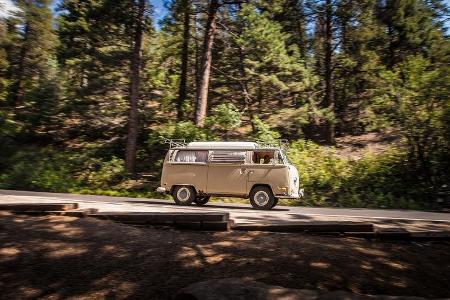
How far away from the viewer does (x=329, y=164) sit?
2064cm

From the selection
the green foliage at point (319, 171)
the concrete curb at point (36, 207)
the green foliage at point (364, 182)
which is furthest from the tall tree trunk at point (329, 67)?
the concrete curb at point (36, 207)

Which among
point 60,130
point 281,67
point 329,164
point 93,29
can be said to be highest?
point 93,29

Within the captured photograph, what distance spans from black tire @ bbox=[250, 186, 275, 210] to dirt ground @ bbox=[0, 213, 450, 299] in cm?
660

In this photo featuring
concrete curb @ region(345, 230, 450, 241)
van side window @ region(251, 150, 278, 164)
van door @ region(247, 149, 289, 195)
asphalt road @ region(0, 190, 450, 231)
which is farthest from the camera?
van side window @ region(251, 150, 278, 164)

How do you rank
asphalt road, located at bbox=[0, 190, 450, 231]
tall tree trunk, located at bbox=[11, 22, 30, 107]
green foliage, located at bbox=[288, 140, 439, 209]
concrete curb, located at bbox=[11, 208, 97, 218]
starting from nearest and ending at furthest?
concrete curb, located at bbox=[11, 208, 97, 218]
asphalt road, located at bbox=[0, 190, 450, 231]
green foliage, located at bbox=[288, 140, 439, 209]
tall tree trunk, located at bbox=[11, 22, 30, 107]

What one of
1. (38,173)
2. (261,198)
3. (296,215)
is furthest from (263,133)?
(38,173)

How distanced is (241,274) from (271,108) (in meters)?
A: 21.0

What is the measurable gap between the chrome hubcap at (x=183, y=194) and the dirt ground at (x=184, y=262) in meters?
7.80

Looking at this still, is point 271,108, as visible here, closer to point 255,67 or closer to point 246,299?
point 255,67

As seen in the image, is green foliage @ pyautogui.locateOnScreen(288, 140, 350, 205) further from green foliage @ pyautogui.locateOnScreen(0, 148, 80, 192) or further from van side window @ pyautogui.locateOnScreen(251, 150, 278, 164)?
green foliage @ pyautogui.locateOnScreen(0, 148, 80, 192)

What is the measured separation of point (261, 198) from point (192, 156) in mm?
3137

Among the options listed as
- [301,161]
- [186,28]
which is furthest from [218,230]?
[186,28]

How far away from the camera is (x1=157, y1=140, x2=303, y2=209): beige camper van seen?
13.5 m

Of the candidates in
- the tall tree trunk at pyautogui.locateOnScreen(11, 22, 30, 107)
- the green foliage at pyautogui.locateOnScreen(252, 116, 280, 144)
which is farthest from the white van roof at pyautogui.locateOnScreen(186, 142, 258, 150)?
the tall tree trunk at pyautogui.locateOnScreen(11, 22, 30, 107)
